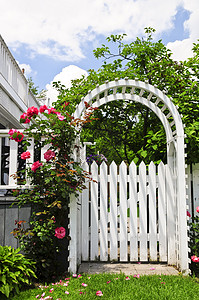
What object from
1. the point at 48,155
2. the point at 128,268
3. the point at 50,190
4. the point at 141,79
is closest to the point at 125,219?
the point at 128,268

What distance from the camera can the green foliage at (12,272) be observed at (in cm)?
267

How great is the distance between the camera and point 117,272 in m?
3.41

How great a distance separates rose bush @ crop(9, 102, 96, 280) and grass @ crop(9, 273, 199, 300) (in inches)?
14.0

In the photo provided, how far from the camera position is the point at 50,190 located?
328cm

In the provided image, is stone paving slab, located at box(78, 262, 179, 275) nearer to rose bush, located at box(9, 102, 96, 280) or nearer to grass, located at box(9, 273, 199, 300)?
grass, located at box(9, 273, 199, 300)

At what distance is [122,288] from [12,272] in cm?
115

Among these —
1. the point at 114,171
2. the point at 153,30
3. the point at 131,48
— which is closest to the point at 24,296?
the point at 114,171

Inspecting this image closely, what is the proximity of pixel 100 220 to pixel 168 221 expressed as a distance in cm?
95

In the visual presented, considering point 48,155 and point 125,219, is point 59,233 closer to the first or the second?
point 48,155

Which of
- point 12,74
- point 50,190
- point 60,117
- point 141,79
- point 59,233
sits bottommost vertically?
point 59,233

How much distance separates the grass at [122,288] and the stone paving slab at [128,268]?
0.24m

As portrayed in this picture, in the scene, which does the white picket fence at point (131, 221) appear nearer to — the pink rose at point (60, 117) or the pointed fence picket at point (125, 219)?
the pointed fence picket at point (125, 219)

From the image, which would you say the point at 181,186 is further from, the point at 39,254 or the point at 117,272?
the point at 39,254

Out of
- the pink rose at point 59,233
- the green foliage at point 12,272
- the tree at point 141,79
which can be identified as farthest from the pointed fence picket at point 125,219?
the green foliage at point 12,272
